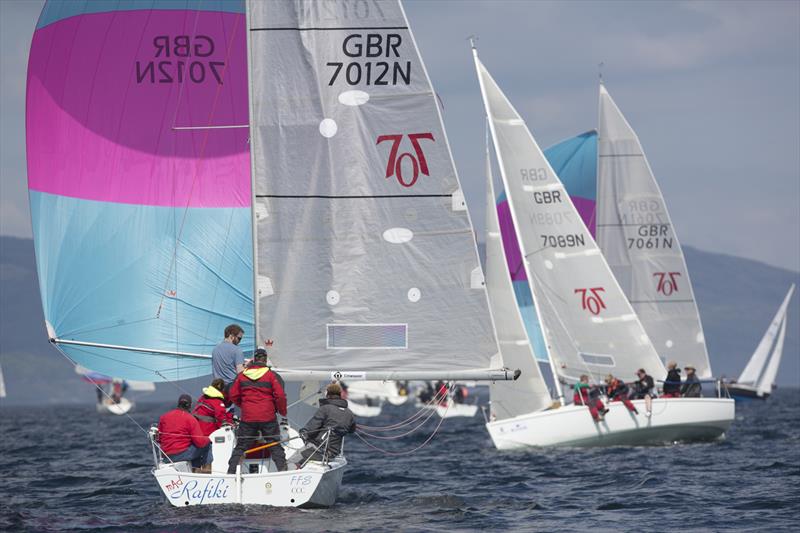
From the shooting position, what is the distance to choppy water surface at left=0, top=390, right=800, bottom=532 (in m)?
13.8

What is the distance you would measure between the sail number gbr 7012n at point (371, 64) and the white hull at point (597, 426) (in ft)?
36.6

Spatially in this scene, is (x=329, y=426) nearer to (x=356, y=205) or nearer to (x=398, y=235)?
(x=398, y=235)

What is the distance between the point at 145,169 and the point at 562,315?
11247 mm

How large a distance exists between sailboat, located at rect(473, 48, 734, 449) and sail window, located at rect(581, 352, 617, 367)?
0.02 m

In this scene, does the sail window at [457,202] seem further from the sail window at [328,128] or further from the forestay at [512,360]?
the forestay at [512,360]

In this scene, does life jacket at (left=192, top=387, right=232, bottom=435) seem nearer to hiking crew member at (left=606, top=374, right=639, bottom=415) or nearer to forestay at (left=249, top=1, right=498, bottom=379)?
forestay at (left=249, top=1, right=498, bottom=379)

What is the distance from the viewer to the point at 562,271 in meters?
28.3

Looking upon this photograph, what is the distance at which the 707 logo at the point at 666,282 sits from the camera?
116ft

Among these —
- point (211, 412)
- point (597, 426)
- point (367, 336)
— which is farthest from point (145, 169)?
point (597, 426)

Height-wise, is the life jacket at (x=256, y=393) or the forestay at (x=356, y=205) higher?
the forestay at (x=356, y=205)

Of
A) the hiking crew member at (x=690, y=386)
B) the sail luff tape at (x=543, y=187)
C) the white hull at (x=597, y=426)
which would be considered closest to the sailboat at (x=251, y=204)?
the white hull at (x=597, y=426)

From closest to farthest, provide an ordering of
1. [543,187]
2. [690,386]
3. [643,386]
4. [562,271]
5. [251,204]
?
[251,204] < [643,386] < [690,386] < [562,271] < [543,187]

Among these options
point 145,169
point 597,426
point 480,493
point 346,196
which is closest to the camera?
point 346,196

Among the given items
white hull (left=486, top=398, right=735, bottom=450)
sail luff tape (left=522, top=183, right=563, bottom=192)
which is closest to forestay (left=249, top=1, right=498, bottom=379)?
white hull (left=486, top=398, right=735, bottom=450)
